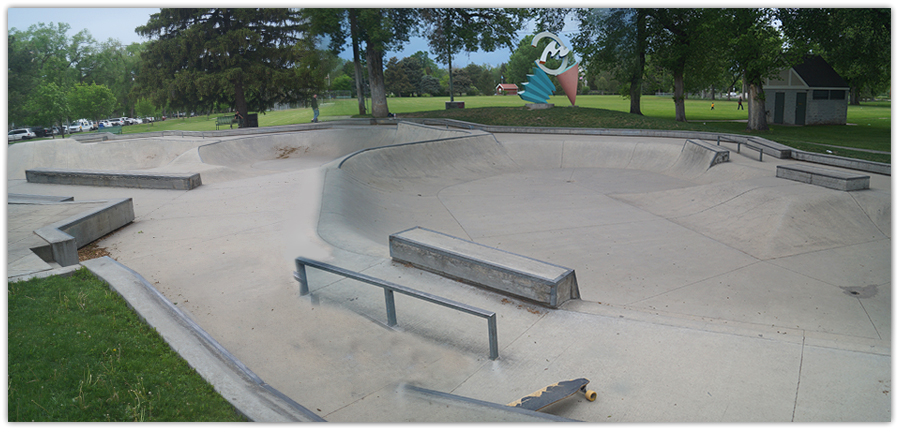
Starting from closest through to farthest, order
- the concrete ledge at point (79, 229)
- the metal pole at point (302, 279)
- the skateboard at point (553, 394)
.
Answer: the skateboard at point (553, 394), the metal pole at point (302, 279), the concrete ledge at point (79, 229)

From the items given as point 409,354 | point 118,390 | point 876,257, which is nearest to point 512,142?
point 876,257

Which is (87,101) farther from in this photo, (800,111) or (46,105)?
(800,111)

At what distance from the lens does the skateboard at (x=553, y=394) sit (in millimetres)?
4311

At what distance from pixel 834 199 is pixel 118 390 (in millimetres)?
14691

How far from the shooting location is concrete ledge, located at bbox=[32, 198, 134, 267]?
26.8ft

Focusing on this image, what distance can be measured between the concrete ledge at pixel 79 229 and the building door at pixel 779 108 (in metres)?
38.1

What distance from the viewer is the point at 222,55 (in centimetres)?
3628

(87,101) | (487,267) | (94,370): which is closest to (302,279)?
(487,267)

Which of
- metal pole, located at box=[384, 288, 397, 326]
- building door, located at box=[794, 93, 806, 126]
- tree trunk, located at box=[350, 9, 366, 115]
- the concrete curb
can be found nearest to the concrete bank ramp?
the concrete curb

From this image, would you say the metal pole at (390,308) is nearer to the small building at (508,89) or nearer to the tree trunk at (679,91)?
the tree trunk at (679,91)

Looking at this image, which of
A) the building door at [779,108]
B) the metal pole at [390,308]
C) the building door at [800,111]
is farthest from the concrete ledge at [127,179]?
the building door at [779,108]

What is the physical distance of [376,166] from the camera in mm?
19188

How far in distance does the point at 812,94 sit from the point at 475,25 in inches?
863

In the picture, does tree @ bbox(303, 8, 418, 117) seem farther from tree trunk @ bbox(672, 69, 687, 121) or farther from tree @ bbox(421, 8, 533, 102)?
tree trunk @ bbox(672, 69, 687, 121)
